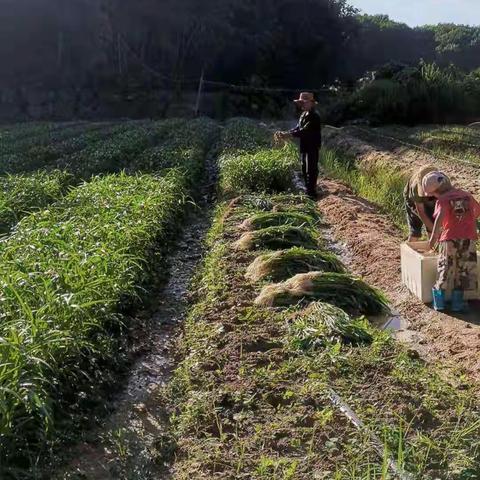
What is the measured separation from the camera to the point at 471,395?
3404 millimetres

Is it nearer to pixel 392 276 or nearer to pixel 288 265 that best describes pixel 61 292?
pixel 288 265

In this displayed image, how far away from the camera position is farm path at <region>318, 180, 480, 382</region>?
4168mm

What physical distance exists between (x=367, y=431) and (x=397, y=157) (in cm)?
906

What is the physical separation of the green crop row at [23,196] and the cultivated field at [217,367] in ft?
1.21

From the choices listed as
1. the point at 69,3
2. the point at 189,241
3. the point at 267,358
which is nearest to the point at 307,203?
the point at 189,241

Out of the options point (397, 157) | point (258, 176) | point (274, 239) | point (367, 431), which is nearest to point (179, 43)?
point (397, 157)

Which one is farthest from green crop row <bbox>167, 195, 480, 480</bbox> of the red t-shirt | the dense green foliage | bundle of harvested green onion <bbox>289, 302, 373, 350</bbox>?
the dense green foliage

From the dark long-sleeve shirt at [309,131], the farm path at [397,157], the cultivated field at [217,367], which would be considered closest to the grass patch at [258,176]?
the dark long-sleeve shirt at [309,131]

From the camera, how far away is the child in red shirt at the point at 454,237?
463cm

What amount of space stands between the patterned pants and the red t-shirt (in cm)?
5

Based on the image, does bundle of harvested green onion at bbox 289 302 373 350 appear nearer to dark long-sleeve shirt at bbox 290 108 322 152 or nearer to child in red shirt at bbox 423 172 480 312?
child in red shirt at bbox 423 172 480 312

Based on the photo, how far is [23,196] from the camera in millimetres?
7805

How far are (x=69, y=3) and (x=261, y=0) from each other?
461 inches

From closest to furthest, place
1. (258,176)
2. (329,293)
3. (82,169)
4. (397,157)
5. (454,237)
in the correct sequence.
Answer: (454,237), (329,293), (258,176), (82,169), (397,157)
